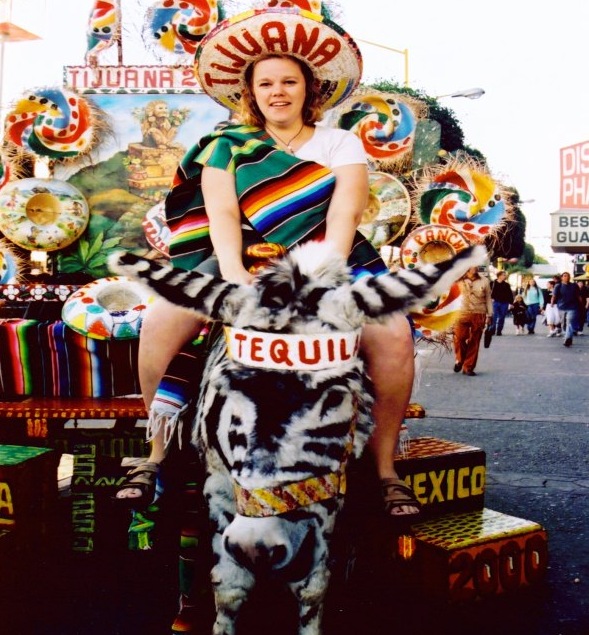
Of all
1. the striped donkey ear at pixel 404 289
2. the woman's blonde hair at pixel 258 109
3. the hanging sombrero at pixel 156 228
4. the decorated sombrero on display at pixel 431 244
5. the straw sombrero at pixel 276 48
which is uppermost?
the straw sombrero at pixel 276 48

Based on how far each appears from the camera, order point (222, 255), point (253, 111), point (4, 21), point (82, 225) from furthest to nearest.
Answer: point (4, 21) < point (82, 225) < point (253, 111) < point (222, 255)

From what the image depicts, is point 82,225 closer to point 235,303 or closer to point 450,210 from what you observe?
point 450,210

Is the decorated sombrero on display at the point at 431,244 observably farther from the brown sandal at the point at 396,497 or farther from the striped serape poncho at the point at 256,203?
the brown sandal at the point at 396,497

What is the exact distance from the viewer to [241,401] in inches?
79.8

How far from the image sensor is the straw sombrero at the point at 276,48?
301 cm

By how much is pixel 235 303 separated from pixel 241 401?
0.29 m

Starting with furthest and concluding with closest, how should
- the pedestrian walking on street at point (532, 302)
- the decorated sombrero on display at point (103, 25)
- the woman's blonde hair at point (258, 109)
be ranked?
the pedestrian walking on street at point (532, 302)
the decorated sombrero on display at point (103, 25)
the woman's blonde hair at point (258, 109)

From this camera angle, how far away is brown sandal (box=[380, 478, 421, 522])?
2602 millimetres

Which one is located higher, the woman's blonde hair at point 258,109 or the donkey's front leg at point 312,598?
the woman's blonde hair at point 258,109

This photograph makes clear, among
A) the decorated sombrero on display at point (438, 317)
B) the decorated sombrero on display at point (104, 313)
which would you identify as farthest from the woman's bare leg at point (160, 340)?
the decorated sombrero on display at point (438, 317)

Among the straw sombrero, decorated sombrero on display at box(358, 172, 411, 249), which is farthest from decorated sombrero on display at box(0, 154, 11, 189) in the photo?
the straw sombrero

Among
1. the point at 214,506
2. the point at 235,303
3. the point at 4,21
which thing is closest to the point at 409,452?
the point at 214,506

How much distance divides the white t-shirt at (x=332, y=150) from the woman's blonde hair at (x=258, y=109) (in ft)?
0.45

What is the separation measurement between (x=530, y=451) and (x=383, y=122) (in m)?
3.24
